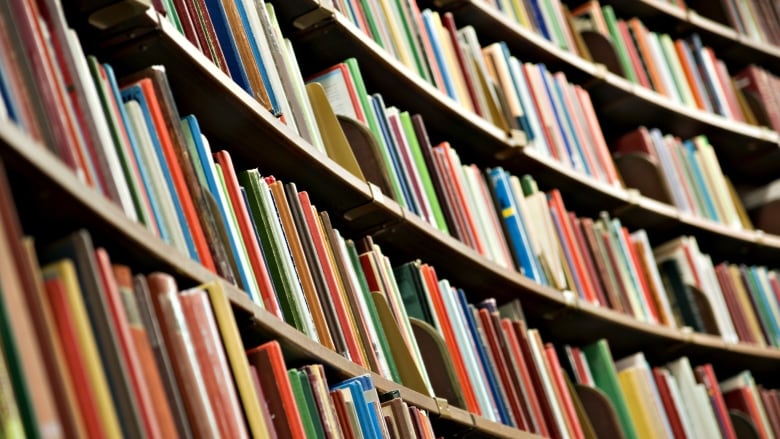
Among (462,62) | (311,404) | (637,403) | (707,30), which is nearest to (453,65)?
(462,62)

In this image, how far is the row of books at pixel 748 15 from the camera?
4582mm

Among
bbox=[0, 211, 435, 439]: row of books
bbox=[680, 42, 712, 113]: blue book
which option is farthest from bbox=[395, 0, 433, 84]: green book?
bbox=[680, 42, 712, 113]: blue book

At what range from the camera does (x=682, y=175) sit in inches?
157

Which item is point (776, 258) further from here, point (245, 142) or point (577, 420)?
point (245, 142)

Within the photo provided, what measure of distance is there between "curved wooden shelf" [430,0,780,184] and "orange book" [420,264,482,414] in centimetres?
94

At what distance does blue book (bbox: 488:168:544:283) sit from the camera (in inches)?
119

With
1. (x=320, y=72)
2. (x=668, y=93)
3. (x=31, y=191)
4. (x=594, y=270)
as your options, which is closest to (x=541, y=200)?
(x=594, y=270)

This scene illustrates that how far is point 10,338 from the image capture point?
3.56ft

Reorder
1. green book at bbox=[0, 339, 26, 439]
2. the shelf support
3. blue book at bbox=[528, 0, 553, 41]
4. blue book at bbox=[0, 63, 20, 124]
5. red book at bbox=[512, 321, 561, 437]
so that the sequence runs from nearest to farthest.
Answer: green book at bbox=[0, 339, 26, 439] < blue book at bbox=[0, 63, 20, 124] < the shelf support < red book at bbox=[512, 321, 561, 437] < blue book at bbox=[528, 0, 553, 41]

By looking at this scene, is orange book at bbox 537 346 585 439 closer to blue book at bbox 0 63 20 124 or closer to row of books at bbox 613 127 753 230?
row of books at bbox 613 127 753 230

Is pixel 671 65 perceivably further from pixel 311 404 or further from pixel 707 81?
pixel 311 404

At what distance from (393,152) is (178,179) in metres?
0.97

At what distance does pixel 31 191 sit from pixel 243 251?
0.58 metres

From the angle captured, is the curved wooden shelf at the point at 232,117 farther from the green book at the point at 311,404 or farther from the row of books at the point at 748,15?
the row of books at the point at 748,15
